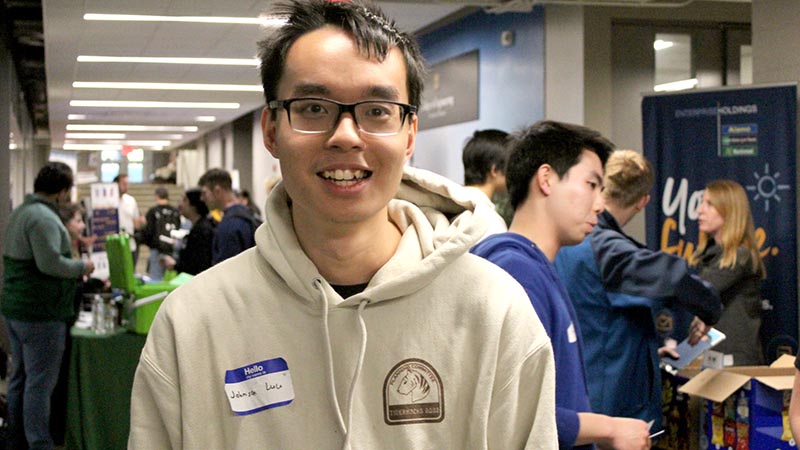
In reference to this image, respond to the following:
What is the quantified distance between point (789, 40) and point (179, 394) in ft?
18.8

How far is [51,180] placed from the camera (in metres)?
5.50

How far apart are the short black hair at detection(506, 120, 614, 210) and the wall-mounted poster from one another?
18.9 feet

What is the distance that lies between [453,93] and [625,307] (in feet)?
19.6

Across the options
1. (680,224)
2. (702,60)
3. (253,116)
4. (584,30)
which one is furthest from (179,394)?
(253,116)

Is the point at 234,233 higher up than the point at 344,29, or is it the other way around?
the point at 344,29

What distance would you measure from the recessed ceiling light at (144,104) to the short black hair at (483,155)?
39.1ft

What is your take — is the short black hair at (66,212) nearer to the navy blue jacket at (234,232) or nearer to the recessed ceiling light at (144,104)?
the navy blue jacket at (234,232)

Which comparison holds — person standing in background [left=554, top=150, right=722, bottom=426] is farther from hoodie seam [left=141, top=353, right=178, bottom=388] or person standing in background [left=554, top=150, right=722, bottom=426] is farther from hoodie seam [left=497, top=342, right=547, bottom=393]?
hoodie seam [left=141, top=353, right=178, bottom=388]

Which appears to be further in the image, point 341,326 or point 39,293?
point 39,293

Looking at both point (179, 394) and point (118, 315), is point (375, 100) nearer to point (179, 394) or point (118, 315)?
point (179, 394)

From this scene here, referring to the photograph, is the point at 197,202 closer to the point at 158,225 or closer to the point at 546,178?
the point at 158,225

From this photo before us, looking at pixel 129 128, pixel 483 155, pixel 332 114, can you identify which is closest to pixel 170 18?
pixel 483 155

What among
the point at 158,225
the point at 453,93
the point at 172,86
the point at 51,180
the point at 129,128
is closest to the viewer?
the point at 51,180

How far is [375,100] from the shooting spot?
1.21 m
